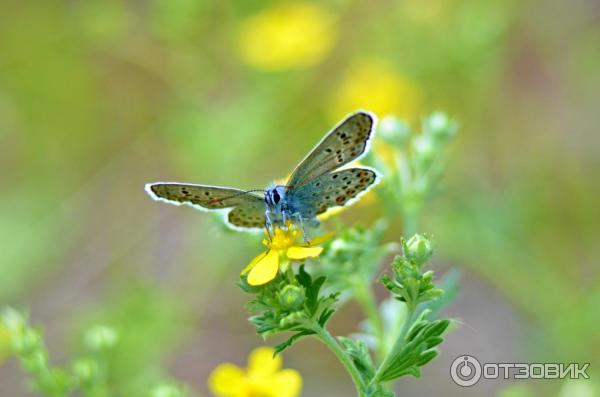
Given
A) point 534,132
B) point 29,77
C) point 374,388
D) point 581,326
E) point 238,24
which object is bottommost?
point 374,388

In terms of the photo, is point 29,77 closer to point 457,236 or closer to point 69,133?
point 69,133

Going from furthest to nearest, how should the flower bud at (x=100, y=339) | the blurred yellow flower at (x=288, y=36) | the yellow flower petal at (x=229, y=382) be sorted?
the blurred yellow flower at (x=288, y=36) < the flower bud at (x=100, y=339) < the yellow flower petal at (x=229, y=382)

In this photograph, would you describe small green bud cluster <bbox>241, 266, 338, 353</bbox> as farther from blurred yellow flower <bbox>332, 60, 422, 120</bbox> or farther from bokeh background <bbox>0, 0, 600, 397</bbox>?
blurred yellow flower <bbox>332, 60, 422, 120</bbox>

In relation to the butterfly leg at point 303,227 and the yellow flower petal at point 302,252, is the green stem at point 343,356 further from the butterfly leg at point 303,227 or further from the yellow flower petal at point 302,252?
the butterfly leg at point 303,227

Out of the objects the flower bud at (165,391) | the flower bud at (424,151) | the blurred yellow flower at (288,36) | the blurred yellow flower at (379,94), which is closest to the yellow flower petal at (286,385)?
the flower bud at (165,391)

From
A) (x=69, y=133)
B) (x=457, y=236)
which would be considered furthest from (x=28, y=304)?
(x=457, y=236)

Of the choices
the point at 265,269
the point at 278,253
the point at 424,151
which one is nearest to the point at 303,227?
the point at 278,253

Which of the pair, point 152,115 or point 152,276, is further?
point 152,115

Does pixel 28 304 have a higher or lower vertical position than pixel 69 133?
lower
